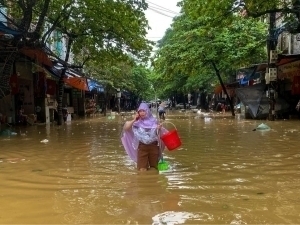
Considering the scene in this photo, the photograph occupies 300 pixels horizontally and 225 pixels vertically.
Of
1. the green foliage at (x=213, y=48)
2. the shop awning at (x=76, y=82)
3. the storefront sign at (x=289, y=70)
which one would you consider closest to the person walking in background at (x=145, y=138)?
the storefront sign at (x=289, y=70)

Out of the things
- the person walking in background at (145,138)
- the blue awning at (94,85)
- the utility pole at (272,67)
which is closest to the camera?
the person walking in background at (145,138)

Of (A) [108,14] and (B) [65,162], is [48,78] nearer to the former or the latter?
(A) [108,14]

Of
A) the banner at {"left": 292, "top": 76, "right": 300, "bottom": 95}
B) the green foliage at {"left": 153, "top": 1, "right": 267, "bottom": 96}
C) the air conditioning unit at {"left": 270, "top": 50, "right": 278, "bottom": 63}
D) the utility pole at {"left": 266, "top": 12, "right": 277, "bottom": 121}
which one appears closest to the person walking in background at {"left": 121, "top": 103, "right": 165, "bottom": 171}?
the utility pole at {"left": 266, "top": 12, "right": 277, "bottom": 121}

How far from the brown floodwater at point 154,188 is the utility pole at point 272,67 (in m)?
12.6

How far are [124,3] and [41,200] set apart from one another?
14.2 meters

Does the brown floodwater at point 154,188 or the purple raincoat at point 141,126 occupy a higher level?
the purple raincoat at point 141,126

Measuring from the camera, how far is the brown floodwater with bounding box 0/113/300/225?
4848 millimetres

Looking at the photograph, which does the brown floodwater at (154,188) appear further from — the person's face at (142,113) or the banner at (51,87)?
the banner at (51,87)

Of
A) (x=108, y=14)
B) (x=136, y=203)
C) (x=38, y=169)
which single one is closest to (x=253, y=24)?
(x=108, y=14)

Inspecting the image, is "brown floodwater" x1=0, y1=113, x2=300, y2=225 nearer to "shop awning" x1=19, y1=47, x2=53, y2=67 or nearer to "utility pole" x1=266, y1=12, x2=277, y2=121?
"shop awning" x1=19, y1=47, x2=53, y2=67

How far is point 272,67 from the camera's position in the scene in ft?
74.9

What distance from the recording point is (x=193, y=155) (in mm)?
9914

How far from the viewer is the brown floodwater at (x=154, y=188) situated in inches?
191

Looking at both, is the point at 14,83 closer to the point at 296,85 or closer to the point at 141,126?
the point at 141,126
